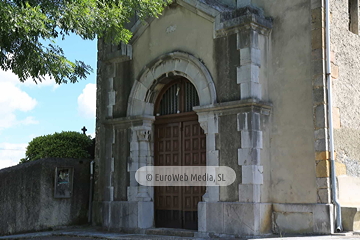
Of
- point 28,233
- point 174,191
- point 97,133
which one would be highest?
point 97,133

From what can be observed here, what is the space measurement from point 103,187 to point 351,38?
6.75 m

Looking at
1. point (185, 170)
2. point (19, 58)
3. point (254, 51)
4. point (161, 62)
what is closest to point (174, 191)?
point (185, 170)

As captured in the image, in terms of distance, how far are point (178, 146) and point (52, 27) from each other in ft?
12.2

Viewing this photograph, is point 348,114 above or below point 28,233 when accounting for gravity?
above

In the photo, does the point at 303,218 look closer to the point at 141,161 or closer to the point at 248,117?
the point at 248,117

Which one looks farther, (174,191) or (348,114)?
(174,191)

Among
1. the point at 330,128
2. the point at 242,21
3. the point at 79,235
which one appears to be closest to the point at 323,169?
the point at 330,128

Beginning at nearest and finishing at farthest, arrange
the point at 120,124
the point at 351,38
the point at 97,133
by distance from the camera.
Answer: the point at 351,38
the point at 120,124
the point at 97,133

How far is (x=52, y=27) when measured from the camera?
9.55 meters

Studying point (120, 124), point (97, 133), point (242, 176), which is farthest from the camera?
point (97, 133)

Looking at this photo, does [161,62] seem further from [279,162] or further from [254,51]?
[279,162]

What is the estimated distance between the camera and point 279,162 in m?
9.59

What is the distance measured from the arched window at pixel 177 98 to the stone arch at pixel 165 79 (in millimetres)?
172

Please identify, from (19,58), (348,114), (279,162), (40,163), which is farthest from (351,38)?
(40,163)
